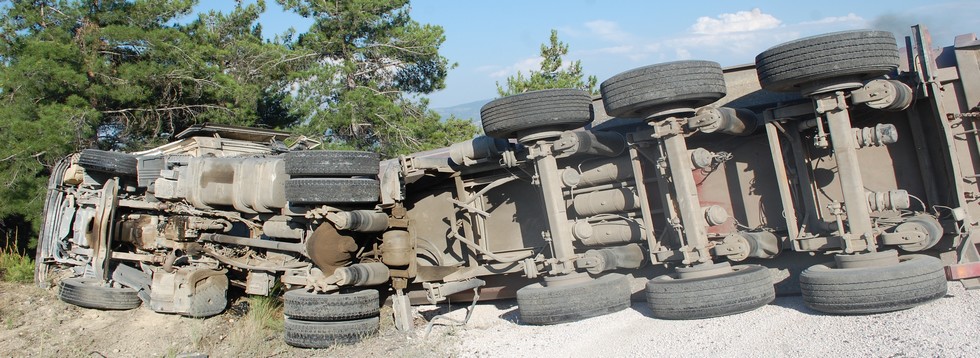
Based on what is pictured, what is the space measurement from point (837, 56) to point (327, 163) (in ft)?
13.3

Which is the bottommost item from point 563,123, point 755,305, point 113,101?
point 755,305

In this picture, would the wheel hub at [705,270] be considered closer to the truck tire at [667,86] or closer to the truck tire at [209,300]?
the truck tire at [667,86]

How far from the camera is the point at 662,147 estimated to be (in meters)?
6.23

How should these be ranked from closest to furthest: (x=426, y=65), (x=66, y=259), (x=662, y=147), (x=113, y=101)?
(x=662, y=147) < (x=66, y=259) < (x=113, y=101) < (x=426, y=65)

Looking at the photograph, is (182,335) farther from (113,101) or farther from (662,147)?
(113,101)

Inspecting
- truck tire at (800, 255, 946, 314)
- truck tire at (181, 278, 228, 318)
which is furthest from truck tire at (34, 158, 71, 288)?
truck tire at (800, 255, 946, 314)

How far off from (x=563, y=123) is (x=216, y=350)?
375 centimetres

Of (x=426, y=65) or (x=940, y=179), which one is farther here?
(x=426, y=65)

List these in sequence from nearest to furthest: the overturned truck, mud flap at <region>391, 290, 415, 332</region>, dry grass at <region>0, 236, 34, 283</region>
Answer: the overturned truck, mud flap at <region>391, 290, 415, 332</region>, dry grass at <region>0, 236, 34, 283</region>

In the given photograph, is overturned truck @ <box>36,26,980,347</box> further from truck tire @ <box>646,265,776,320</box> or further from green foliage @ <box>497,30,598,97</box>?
green foliage @ <box>497,30,598,97</box>

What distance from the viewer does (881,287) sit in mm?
5020

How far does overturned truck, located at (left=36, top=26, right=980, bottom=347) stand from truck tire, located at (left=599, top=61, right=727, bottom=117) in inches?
0.7

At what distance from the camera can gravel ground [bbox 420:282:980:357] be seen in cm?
445

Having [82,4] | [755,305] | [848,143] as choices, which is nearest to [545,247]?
[755,305]
